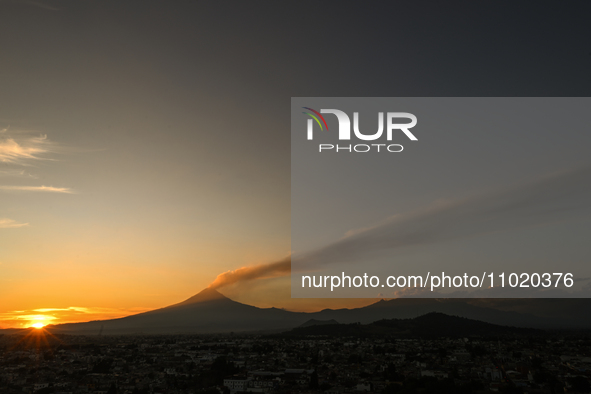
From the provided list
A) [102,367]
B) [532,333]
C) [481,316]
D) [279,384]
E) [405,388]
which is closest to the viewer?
[405,388]

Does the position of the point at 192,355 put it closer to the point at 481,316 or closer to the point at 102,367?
the point at 102,367

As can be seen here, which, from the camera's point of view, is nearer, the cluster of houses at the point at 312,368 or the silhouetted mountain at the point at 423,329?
the cluster of houses at the point at 312,368

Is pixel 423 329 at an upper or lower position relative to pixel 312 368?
upper

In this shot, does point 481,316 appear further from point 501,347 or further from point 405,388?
point 405,388

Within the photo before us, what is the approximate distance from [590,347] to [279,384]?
11153 mm

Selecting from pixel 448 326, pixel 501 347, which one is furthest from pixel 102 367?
pixel 448 326

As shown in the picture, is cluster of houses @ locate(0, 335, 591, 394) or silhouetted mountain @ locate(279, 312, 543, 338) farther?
silhouetted mountain @ locate(279, 312, 543, 338)

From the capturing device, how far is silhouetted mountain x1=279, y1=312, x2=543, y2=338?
1880cm

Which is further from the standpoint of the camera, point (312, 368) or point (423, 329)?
point (423, 329)

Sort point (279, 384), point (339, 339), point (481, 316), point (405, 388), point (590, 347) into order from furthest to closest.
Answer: point (481, 316), point (339, 339), point (590, 347), point (279, 384), point (405, 388)

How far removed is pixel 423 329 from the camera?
19422mm

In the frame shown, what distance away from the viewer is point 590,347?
14344 millimetres

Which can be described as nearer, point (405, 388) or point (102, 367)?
point (405, 388)

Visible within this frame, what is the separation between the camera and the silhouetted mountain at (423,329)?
1880 centimetres
